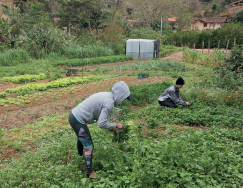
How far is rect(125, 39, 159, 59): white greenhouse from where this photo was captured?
2015 centimetres

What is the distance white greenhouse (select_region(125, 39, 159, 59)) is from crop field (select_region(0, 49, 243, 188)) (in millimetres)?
11981

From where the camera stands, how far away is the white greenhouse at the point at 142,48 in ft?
66.1

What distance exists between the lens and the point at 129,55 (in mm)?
20688

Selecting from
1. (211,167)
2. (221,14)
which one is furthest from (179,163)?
(221,14)

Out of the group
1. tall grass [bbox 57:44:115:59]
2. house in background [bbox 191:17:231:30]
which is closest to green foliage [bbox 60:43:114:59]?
tall grass [bbox 57:44:115:59]

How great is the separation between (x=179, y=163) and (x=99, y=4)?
2840 centimetres

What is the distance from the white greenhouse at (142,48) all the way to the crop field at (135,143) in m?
12.0

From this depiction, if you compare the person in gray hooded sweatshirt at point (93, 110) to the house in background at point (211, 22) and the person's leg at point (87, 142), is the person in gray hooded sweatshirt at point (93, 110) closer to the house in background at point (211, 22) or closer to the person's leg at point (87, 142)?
the person's leg at point (87, 142)

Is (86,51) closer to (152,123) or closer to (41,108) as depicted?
(41,108)

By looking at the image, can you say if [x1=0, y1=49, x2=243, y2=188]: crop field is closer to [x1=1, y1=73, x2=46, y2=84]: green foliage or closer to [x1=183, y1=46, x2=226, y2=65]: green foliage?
[x1=1, y1=73, x2=46, y2=84]: green foliage

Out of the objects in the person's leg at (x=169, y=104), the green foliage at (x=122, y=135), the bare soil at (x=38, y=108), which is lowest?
the bare soil at (x=38, y=108)

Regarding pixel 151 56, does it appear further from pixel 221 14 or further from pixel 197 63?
pixel 221 14

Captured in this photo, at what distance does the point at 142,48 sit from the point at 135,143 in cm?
1765

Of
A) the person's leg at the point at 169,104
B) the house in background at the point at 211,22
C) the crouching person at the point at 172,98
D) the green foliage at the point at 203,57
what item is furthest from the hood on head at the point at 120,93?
the house in background at the point at 211,22
